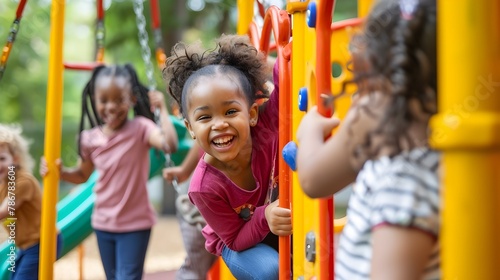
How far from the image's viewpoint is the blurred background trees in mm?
11141

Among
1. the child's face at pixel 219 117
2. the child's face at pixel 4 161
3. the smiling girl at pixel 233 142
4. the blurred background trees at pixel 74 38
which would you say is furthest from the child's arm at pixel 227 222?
the blurred background trees at pixel 74 38

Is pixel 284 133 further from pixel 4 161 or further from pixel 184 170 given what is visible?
pixel 4 161

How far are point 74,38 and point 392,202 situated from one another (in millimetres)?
19867

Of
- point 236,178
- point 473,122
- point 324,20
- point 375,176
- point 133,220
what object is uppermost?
A: point 324,20

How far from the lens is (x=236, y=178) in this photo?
2588 millimetres

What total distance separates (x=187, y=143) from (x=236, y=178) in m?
2.81

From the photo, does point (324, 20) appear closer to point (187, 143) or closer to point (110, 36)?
point (187, 143)

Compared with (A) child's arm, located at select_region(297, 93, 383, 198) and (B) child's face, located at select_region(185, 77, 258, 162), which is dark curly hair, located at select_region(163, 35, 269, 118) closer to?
(B) child's face, located at select_region(185, 77, 258, 162)

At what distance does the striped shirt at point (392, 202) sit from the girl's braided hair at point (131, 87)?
3.11m

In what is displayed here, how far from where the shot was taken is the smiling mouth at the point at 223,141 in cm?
243

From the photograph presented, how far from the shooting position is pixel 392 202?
1237mm

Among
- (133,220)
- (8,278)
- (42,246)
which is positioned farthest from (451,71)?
(8,278)

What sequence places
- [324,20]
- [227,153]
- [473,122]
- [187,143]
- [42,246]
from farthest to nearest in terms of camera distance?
[187,143] → [42,246] → [227,153] → [324,20] → [473,122]

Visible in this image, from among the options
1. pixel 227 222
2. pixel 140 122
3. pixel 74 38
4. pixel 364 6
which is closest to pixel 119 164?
pixel 140 122
